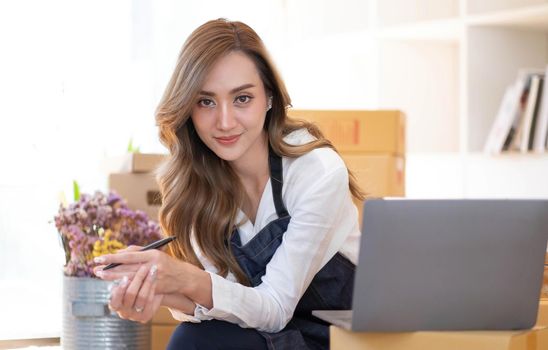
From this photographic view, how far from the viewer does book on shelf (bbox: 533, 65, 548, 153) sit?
3082 millimetres

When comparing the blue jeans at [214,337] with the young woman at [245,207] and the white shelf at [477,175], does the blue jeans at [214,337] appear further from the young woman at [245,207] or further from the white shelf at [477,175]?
the white shelf at [477,175]

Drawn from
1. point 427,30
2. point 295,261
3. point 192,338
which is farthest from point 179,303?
point 427,30

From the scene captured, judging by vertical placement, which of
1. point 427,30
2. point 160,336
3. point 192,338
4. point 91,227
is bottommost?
point 160,336

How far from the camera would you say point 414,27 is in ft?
11.1

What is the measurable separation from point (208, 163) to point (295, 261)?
0.30 metres

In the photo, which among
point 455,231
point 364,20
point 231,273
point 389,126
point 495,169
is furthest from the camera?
point 364,20

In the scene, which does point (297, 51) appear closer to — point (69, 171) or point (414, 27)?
point (414, 27)

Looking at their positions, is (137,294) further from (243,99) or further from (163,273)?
(243,99)

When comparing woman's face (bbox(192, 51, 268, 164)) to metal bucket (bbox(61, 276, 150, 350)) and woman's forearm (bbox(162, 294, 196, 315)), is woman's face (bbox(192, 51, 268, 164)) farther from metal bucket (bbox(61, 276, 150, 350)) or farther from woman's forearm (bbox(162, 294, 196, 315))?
metal bucket (bbox(61, 276, 150, 350))

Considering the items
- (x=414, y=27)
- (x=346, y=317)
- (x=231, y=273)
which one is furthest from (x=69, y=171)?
(x=346, y=317)

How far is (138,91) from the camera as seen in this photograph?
339 centimetres

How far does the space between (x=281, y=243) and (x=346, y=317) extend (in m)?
0.33

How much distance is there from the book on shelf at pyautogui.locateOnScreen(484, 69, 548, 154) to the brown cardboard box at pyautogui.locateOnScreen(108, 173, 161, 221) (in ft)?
3.71

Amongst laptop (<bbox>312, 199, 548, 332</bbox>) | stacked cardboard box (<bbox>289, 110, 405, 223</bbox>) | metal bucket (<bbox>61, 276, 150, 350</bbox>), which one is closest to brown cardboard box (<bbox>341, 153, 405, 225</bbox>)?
stacked cardboard box (<bbox>289, 110, 405, 223</bbox>)
